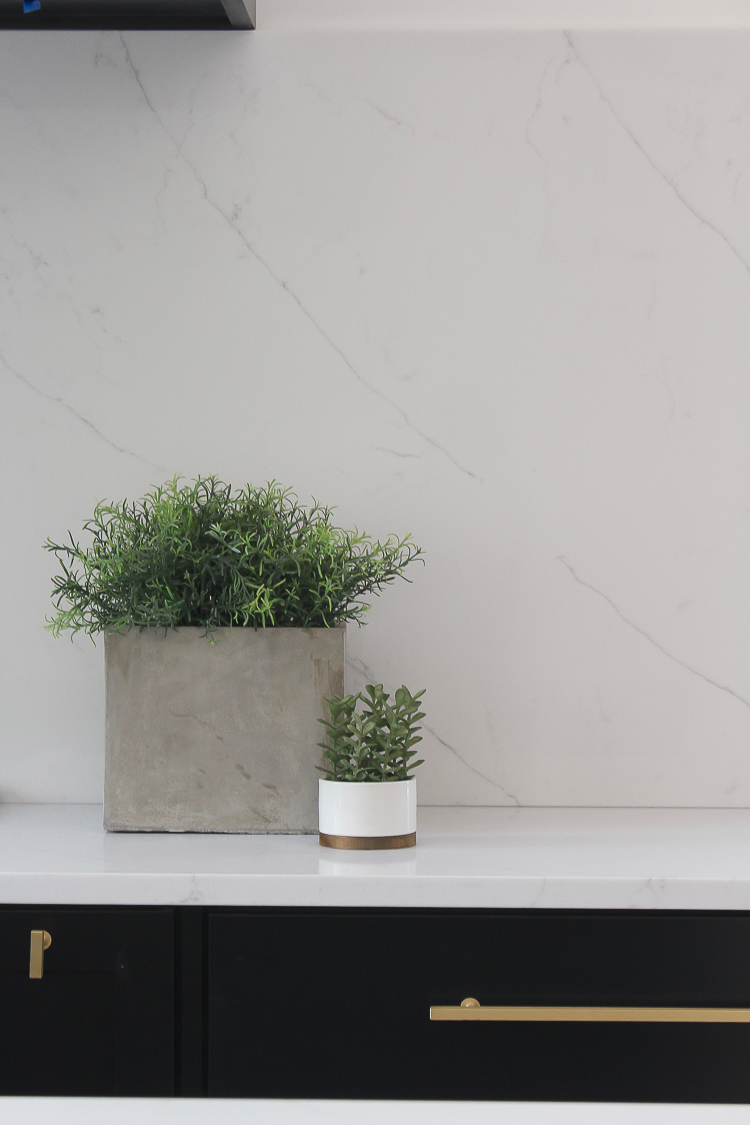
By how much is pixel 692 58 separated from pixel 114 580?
Result: 1032 mm

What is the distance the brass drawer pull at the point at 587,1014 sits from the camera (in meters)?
0.84

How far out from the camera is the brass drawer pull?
84cm

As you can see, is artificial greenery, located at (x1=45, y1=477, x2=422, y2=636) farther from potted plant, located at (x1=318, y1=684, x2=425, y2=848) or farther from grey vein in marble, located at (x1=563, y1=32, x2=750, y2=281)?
grey vein in marble, located at (x1=563, y1=32, x2=750, y2=281)

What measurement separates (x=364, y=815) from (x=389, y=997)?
0.58 feet

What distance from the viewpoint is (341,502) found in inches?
51.4

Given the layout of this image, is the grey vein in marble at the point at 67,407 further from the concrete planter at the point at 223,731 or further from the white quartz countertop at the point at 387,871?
the white quartz countertop at the point at 387,871

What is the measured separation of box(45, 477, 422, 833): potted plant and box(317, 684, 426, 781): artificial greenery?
5 centimetres

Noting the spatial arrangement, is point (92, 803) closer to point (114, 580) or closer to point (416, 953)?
point (114, 580)

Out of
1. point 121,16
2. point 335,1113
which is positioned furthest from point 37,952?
point 121,16

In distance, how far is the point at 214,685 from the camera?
3.44ft

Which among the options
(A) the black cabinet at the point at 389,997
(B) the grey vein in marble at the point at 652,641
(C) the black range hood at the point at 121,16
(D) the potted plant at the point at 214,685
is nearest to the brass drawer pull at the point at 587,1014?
(A) the black cabinet at the point at 389,997

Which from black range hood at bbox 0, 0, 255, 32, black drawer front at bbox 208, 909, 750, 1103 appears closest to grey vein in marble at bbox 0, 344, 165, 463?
black range hood at bbox 0, 0, 255, 32

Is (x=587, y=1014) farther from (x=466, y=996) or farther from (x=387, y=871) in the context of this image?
(x=387, y=871)

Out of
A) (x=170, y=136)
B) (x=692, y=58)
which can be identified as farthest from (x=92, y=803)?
(x=692, y=58)
